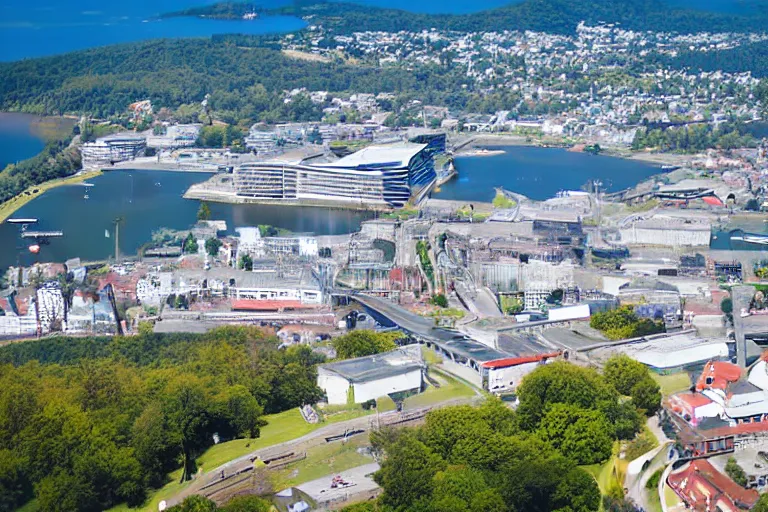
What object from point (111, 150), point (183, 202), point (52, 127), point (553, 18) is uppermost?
point (553, 18)

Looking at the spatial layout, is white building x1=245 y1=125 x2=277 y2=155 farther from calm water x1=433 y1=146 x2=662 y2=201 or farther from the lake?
calm water x1=433 y1=146 x2=662 y2=201

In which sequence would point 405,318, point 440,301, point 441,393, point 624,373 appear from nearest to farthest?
point 624,373 → point 441,393 → point 405,318 → point 440,301

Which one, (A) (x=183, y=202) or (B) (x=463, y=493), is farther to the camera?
(A) (x=183, y=202)

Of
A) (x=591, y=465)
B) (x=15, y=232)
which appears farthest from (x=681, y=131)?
(x=591, y=465)

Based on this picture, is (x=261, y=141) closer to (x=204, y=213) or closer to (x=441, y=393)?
(x=204, y=213)

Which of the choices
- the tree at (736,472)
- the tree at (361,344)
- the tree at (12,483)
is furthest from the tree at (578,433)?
the tree at (12,483)

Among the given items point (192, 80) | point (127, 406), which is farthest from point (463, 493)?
point (192, 80)
